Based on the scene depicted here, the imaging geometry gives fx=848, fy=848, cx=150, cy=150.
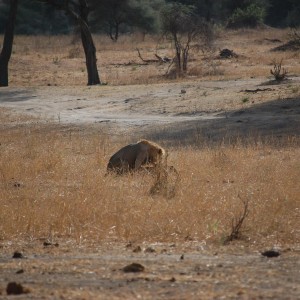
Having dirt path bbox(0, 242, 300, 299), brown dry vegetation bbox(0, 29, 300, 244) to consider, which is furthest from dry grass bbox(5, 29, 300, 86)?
dirt path bbox(0, 242, 300, 299)

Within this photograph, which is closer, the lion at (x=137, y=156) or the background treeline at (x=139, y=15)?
the lion at (x=137, y=156)

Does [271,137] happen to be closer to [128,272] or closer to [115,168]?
[115,168]

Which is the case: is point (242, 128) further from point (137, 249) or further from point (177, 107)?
point (137, 249)

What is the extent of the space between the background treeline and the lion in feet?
113

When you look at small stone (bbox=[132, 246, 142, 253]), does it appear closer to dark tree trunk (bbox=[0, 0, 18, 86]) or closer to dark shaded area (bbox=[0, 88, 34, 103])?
dark shaded area (bbox=[0, 88, 34, 103])

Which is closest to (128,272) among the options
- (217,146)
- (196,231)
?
(196,231)

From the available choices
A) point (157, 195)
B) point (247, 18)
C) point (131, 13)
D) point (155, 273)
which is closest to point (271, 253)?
point (155, 273)

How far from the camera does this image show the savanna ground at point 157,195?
5.15 meters

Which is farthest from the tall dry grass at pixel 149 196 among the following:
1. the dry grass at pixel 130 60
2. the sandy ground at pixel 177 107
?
the dry grass at pixel 130 60

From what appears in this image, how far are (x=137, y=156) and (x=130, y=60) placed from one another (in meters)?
29.7

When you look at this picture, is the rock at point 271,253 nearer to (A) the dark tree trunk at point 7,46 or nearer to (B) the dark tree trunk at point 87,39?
(B) the dark tree trunk at point 87,39

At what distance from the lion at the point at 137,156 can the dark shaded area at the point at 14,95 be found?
1425cm

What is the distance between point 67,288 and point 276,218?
9.55 ft

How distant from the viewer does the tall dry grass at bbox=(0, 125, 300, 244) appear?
700 centimetres
